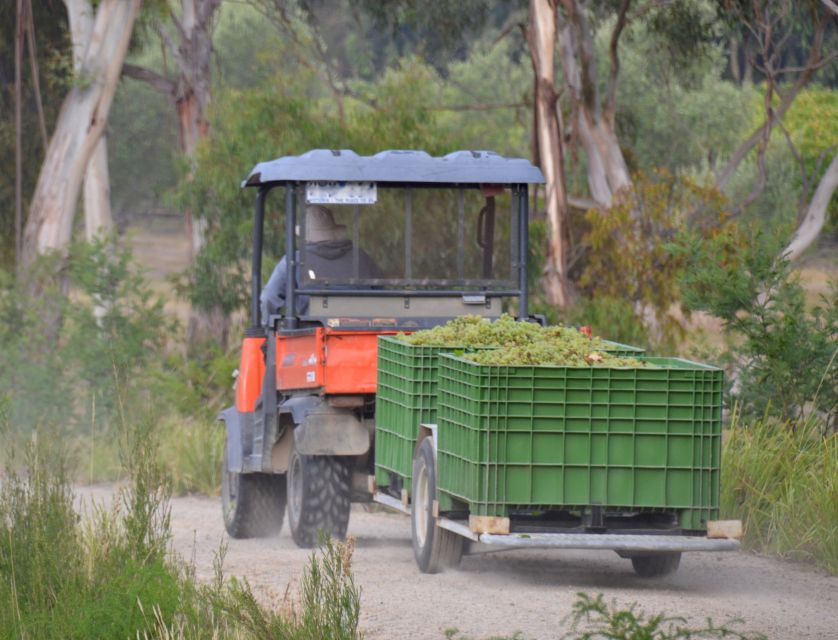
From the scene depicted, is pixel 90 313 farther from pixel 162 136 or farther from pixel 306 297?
pixel 162 136

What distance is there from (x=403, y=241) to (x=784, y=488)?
120 inches

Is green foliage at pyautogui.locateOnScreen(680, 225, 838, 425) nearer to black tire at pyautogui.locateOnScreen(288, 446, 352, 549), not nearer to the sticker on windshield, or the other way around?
the sticker on windshield

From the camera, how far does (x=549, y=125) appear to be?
19625 mm

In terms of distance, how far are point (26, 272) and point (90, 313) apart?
3042mm

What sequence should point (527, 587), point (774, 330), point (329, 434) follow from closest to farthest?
point (527, 587) < point (329, 434) < point (774, 330)

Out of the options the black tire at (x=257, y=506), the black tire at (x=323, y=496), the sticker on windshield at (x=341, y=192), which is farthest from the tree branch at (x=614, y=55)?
the black tire at (x=323, y=496)

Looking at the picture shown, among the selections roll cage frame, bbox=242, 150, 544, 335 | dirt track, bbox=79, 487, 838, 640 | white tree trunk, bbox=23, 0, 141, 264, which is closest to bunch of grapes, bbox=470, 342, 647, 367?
dirt track, bbox=79, 487, 838, 640

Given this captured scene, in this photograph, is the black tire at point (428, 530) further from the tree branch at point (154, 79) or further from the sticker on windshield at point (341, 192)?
the tree branch at point (154, 79)

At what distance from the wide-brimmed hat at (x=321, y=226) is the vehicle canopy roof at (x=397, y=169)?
21 cm

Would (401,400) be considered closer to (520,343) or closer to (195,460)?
(520,343)

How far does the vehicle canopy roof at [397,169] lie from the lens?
431 inches

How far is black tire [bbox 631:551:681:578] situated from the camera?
953 centimetres

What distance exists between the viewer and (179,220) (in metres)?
57.0

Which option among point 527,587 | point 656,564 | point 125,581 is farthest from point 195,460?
point 125,581
